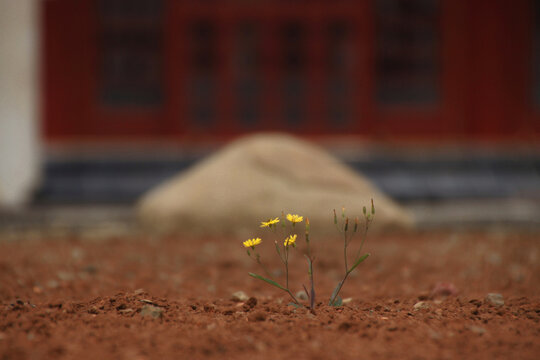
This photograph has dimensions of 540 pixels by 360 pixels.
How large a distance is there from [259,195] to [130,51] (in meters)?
3.73

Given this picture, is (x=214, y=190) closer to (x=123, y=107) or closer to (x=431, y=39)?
(x=123, y=107)

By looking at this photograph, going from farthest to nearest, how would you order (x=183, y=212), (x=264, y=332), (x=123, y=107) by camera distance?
(x=123, y=107), (x=183, y=212), (x=264, y=332)

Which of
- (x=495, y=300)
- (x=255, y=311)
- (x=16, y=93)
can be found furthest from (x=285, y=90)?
(x=255, y=311)

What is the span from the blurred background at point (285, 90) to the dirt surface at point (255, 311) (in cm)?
398

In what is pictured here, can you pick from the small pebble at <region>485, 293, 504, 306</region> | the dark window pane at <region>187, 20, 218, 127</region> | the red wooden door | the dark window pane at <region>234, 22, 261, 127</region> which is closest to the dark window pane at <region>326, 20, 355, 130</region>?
the red wooden door

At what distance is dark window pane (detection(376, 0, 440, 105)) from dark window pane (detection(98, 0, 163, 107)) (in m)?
2.87

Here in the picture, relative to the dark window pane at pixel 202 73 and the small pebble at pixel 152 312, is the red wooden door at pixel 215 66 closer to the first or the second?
the dark window pane at pixel 202 73

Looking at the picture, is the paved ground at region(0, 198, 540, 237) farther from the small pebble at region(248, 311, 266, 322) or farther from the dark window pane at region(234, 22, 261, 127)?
the small pebble at region(248, 311, 266, 322)

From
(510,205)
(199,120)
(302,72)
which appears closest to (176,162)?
(199,120)

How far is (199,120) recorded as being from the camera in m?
7.73

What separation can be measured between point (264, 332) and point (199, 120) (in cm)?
621

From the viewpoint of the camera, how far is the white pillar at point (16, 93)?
648cm

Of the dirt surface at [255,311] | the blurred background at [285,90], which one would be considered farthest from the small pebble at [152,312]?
the blurred background at [285,90]

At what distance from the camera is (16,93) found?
Result: 6.56 meters
